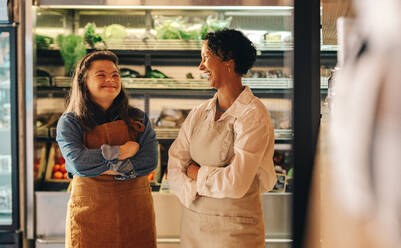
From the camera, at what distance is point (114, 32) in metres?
3.40

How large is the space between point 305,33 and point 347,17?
0.71 metres

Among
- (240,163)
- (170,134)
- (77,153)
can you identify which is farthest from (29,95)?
(240,163)

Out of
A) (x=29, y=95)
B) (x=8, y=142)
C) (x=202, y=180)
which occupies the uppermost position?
(x=29, y=95)

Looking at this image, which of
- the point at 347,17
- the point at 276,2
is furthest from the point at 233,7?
the point at 347,17

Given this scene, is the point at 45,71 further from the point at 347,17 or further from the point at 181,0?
the point at 347,17

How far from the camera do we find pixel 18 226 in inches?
125

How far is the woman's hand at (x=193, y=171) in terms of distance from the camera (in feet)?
6.58

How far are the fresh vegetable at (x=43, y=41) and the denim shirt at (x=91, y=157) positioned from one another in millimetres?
1222

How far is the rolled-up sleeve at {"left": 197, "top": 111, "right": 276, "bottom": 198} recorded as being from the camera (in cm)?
185

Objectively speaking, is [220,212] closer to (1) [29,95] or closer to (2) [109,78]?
(2) [109,78]

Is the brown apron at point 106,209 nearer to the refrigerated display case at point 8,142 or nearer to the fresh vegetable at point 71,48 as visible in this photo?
the refrigerated display case at point 8,142

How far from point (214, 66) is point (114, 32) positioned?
5.38 ft

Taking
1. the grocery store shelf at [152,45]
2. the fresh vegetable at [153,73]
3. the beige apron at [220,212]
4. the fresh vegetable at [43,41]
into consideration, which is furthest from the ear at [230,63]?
the fresh vegetable at [43,41]

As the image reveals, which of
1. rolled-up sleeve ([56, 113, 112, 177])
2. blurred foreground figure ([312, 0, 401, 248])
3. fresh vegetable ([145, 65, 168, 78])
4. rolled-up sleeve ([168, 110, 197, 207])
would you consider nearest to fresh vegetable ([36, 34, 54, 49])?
fresh vegetable ([145, 65, 168, 78])
